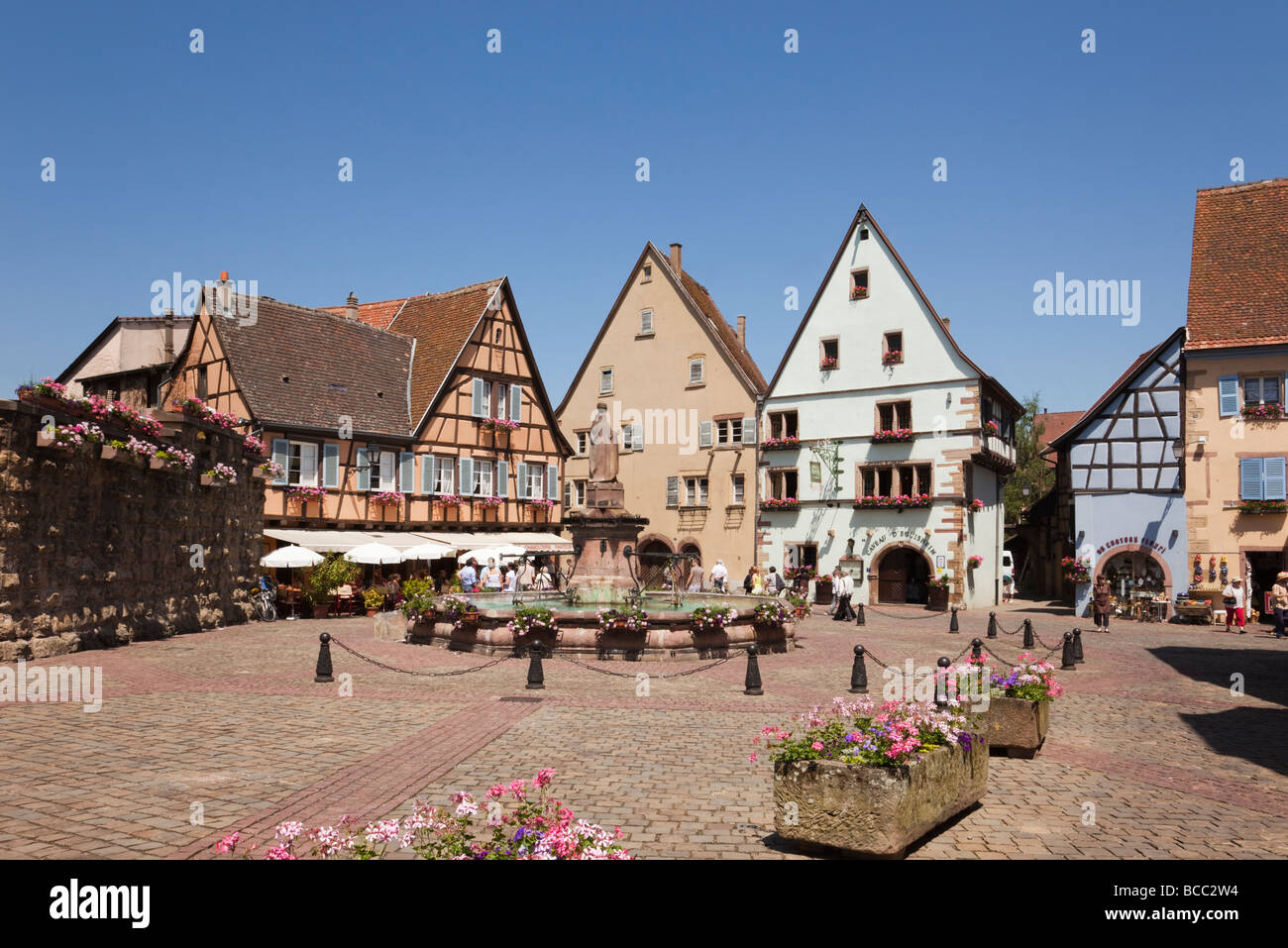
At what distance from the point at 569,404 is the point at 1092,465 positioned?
78.7ft

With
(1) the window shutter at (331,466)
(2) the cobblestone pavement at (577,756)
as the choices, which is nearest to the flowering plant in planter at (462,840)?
(2) the cobblestone pavement at (577,756)

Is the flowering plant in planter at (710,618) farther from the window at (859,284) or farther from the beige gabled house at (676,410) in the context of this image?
the window at (859,284)

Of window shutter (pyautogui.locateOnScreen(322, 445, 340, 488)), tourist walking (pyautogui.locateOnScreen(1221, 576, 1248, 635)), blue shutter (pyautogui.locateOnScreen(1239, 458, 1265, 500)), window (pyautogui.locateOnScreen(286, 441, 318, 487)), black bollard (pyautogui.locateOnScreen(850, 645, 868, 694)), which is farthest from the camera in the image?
window shutter (pyautogui.locateOnScreen(322, 445, 340, 488))

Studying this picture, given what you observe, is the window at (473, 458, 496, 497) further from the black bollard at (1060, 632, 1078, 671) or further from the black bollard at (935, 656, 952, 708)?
the black bollard at (935, 656, 952, 708)

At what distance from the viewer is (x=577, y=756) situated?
31.3 feet

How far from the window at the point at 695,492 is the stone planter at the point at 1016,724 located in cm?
3172

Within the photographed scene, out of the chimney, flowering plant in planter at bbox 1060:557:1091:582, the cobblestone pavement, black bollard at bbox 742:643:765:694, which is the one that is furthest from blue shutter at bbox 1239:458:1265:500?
the chimney

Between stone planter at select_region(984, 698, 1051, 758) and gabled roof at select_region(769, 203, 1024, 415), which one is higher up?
gabled roof at select_region(769, 203, 1024, 415)

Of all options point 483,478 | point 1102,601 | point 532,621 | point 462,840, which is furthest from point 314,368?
point 462,840

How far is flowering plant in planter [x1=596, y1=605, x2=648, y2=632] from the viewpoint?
683 inches

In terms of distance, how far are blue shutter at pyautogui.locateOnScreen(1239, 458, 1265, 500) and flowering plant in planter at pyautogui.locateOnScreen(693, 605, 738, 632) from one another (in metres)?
20.1

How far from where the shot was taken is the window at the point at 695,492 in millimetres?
41656

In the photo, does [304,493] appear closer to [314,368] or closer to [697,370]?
[314,368]

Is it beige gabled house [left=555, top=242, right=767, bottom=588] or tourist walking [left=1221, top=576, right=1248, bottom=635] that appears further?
beige gabled house [left=555, top=242, right=767, bottom=588]
